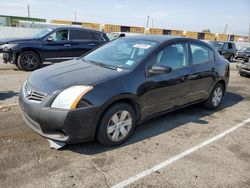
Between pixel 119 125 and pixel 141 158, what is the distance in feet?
1.93

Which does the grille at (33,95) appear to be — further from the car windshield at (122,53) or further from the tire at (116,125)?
the car windshield at (122,53)

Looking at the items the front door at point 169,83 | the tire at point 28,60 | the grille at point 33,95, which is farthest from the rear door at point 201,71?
the tire at point 28,60

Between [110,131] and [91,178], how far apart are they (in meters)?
0.83

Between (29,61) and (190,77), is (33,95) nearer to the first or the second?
(190,77)

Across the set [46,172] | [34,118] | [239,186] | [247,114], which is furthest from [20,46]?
[239,186]

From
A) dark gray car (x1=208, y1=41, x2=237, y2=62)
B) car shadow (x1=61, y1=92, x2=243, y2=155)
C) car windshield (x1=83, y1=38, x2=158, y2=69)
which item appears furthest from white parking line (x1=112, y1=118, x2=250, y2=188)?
dark gray car (x1=208, y1=41, x2=237, y2=62)

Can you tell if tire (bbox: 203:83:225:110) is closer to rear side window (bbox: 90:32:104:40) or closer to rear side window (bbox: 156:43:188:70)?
rear side window (bbox: 156:43:188:70)

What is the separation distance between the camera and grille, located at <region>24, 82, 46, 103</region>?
333 cm

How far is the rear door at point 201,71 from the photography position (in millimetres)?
4945

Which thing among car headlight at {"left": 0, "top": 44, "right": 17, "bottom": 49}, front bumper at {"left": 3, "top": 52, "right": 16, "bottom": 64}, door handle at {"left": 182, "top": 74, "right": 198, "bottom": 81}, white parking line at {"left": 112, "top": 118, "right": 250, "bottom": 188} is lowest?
white parking line at {"left": 112, "top": 118, "right": 250, "bottom": 188}

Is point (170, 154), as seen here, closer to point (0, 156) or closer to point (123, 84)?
point (123, 84)

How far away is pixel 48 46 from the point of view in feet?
31.2

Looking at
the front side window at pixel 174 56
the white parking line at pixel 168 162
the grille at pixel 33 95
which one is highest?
the front side window at pixel 174 56

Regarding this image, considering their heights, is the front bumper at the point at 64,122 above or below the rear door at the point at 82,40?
below
